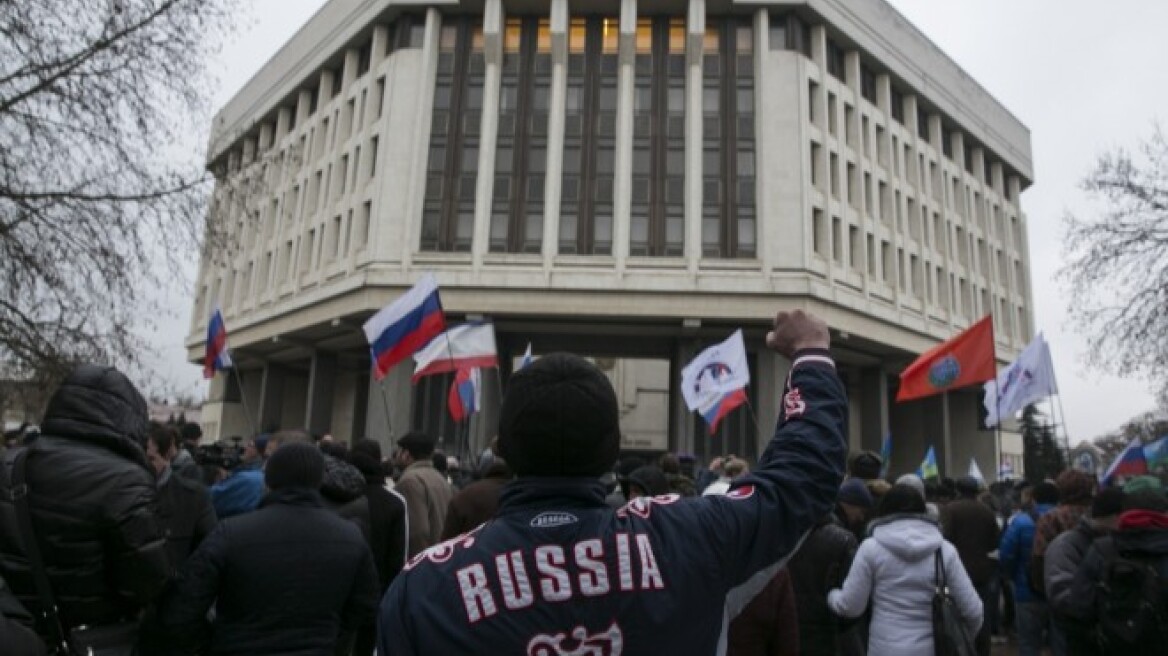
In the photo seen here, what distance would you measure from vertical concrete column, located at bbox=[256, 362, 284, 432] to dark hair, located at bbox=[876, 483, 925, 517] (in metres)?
38.5

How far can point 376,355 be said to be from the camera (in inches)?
476

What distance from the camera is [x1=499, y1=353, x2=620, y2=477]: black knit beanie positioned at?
5.56 ft

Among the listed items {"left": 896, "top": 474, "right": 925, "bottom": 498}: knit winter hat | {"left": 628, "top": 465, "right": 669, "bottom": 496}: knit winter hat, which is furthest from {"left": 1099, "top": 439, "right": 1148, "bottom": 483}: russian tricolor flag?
{"left": 628, "top": 465, "right": 669, "bottom": 496}: knit winter hat

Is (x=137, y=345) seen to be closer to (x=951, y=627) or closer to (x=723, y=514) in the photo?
(x=951, y=627)

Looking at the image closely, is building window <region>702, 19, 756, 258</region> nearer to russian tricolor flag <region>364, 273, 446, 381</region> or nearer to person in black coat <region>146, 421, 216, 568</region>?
russian tricolor flag <region>364, 273, 446, 381</region>

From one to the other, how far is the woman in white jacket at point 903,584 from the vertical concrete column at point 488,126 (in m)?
25.2

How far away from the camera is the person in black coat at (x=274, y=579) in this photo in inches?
130

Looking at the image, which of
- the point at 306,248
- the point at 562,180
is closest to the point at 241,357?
the point at 306,248

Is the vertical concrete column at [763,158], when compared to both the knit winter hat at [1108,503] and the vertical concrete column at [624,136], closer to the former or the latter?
the vertical concrete column at [624,136]

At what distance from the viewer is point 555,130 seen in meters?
29.8

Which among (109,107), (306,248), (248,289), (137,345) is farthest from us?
(248,289)

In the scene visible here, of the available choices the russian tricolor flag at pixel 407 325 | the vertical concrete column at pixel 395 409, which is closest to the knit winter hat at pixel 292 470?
the russian tricolor flag at pixel 407 325

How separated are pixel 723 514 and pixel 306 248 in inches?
1400

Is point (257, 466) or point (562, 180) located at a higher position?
point (562, 180)
